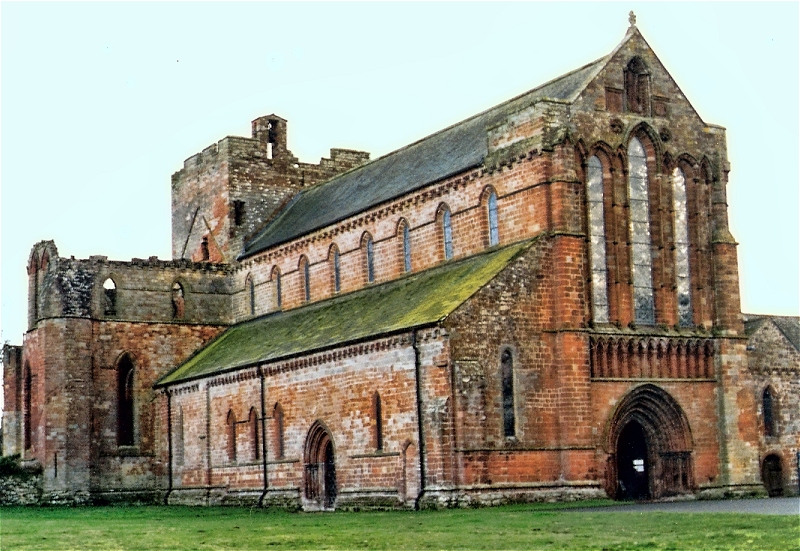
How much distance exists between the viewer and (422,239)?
51.0m

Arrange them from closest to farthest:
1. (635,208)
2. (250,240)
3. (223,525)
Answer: (223,525)
(635,208)
(250,240)

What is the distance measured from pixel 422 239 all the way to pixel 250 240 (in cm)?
1658

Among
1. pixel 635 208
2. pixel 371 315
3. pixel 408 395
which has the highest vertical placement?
pixel 635 208

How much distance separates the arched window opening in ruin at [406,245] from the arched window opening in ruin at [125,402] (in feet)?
53.3

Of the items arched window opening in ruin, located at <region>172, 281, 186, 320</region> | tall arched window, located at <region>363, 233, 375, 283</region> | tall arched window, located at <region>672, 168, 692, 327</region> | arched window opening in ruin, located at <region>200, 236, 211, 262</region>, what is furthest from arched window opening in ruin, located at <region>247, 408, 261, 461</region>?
tall arched window, located at <region>672, 168, 692, 327</region>

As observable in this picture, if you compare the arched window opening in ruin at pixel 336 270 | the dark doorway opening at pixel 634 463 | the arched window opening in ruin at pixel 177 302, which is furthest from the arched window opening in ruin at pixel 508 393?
the arched window opening in ruin at pixel 177 302

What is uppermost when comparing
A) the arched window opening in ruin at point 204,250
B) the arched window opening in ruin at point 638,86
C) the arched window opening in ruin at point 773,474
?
the arched window opening in ruin at point 638,86

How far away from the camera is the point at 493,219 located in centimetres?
4747

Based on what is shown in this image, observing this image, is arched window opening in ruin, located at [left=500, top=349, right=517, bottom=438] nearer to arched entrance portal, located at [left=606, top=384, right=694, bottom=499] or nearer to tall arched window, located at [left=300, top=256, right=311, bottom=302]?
arched entrance portal, located at [left=606, top=384, right=694, bottom=499]

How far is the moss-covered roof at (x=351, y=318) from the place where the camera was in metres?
44.7

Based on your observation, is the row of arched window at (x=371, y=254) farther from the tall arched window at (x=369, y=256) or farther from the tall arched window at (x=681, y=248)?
the tall arched window at (x=681, y=248)

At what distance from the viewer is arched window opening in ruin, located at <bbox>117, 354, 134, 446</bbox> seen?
61531 mm

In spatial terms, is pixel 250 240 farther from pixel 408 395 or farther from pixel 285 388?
pixel 408 395

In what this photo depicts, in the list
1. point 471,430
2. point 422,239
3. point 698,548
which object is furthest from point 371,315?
point 698,548
